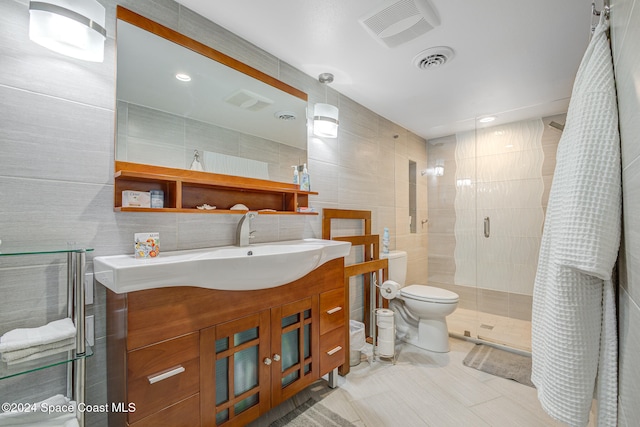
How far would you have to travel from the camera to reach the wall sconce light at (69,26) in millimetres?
1000

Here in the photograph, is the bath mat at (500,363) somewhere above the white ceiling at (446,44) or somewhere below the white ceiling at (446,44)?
below

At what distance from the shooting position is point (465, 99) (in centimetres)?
253

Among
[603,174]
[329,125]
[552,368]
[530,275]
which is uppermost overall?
[329,125]

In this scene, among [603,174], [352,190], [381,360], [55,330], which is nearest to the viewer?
[603,174]

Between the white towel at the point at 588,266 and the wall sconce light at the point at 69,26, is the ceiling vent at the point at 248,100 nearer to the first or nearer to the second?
the wall sconce light at the point at 69,26

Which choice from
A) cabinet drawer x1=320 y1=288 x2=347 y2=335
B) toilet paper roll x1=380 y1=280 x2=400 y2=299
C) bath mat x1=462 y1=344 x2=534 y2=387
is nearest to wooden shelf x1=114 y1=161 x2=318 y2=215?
cabinet drawer x1=320 y1=288 x2=347 y2=335

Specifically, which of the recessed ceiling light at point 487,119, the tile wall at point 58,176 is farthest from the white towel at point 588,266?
the recessed ceiling light at point 487,119

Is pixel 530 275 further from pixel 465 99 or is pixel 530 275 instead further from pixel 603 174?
pixel 603 174

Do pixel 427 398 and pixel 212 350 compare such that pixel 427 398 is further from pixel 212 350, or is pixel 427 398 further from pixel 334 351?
pixel 212 350

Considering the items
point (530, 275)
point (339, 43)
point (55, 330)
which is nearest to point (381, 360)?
point (530, 275)

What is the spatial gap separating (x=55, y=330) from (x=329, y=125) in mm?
1818

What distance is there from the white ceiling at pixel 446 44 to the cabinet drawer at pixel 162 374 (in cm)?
162

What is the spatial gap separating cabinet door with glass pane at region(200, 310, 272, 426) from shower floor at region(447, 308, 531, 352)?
2214 mm

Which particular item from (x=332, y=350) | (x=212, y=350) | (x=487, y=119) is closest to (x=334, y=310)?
(x=332, y=350)
